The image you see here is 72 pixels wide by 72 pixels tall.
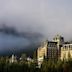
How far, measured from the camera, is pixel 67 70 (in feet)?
229

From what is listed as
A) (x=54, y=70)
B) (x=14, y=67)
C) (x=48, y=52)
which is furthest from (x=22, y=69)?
(x=48, y=52)

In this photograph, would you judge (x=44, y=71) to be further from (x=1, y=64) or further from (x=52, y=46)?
(x=52, y=46)

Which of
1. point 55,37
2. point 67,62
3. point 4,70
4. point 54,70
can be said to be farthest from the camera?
point 55,37

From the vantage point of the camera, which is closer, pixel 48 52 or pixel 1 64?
pixel 1 64

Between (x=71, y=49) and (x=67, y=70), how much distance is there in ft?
195

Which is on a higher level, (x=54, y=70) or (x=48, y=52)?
(x=48, y=52)

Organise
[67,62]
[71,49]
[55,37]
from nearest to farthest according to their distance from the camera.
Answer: [67,62] < [71,49] < [55,37]

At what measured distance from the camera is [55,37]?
140m

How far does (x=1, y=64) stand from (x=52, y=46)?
66.9m

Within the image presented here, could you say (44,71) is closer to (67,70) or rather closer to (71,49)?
(67,70)

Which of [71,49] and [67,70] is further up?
[71,49]

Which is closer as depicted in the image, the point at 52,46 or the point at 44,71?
the point at 44,71

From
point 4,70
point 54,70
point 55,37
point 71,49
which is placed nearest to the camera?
point 4,70

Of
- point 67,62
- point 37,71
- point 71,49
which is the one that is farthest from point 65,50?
point 37,71
